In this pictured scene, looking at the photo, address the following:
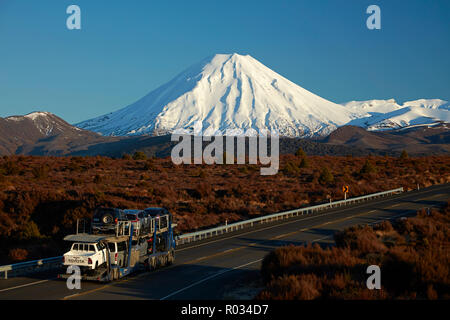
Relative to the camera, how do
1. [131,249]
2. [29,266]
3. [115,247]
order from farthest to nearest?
1. [29,266]
2. [131,249]
3. [115,247]

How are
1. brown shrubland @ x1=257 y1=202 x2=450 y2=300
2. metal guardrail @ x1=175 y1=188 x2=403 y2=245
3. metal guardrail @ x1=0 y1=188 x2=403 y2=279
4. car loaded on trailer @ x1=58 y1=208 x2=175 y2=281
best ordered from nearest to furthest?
brown shrubland @ x1=257 y1=202 x2=450 y2=300, car loaded on trailer @ x1=58 y1=208 x2=175 y2=281, metal guardrail @ x1=0 y1=188 x2=403 y2=279, metal guardrail @ x1=175 y1=188 x2=403 y2=245

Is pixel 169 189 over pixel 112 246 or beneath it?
beneath

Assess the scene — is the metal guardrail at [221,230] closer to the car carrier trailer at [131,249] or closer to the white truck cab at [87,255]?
the car carrier trailer at [131,249]

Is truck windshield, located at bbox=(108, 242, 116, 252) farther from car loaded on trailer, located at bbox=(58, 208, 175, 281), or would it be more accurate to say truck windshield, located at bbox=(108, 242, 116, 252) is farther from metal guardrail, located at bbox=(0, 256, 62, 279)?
metal guardrail, located at bbox=(0, 256, 62, 279)

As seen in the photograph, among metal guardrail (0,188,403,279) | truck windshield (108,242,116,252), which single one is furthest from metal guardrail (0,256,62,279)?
truck windshield (108,242,116,252)

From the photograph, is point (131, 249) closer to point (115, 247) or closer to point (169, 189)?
point (115, 247)

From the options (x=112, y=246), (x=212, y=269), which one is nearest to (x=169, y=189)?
(x=212, y=269)

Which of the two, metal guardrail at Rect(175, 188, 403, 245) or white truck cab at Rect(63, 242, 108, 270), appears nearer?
white truck cab at Rect(63, 242, 108, 270)
